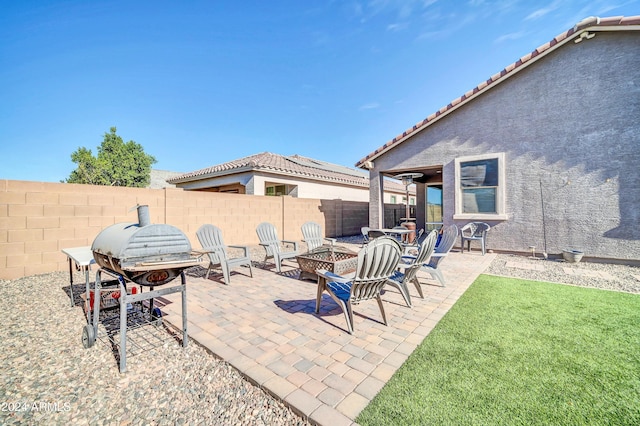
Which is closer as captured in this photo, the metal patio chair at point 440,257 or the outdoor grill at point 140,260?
the outdoor grill at point 140,260

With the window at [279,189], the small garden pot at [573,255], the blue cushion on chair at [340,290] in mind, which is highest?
the window at [279,189]

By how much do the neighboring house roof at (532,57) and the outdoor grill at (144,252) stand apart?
346 inches

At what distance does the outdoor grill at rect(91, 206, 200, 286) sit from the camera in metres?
2.65

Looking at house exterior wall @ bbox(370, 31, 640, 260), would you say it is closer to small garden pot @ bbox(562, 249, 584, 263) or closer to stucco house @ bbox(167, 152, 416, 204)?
small garden pot @ bbox(562, 249, 584, 263)

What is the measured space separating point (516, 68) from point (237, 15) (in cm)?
870

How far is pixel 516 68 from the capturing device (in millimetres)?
7809

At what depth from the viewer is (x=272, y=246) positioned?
6449 millimetres

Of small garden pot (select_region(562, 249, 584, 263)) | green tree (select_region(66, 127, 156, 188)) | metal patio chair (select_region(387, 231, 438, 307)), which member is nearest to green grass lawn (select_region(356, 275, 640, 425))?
metal patio chair (select_region(387, 231, 438, 307))

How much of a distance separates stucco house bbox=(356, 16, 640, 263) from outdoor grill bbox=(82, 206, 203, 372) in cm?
850

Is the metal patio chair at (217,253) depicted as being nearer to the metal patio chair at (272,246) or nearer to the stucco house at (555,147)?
the metal patio chair at (272,246)

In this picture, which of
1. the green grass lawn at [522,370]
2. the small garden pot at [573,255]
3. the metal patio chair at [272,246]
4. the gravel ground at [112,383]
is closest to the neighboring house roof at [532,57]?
the small garden pot at [573,255]

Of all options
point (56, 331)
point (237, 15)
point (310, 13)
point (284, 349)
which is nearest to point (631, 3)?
point (310, 13)

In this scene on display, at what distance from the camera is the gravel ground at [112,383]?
1.96m

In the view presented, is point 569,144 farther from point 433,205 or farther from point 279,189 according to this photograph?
point 279,189
